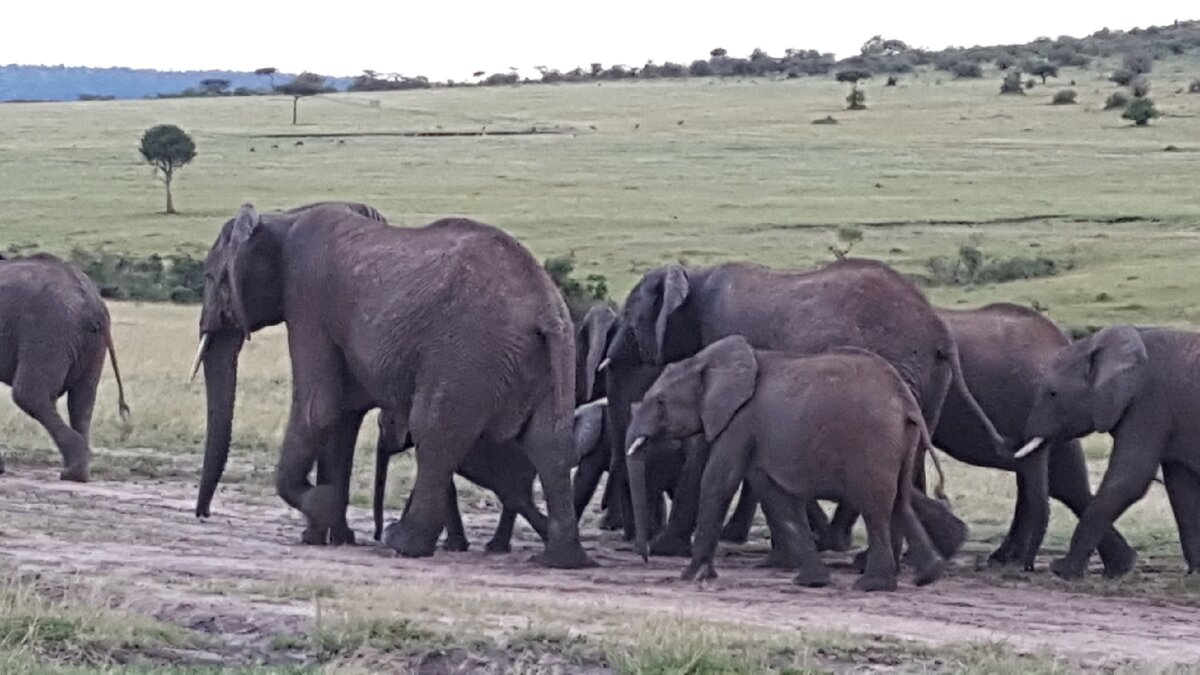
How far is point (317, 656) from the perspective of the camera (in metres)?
9.02

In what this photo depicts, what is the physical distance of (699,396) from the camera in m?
12.8

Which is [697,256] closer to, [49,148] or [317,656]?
[317,656]

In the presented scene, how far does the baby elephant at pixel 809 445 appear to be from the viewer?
1202cm

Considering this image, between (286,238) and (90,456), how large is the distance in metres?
3.59

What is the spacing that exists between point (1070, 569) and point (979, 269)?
29.4m

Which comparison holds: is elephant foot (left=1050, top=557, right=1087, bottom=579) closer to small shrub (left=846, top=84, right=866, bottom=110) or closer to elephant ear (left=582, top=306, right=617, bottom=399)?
elephant ear (left=582, top=306, right=617, bottom=399)

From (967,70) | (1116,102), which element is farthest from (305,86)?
(1116,102)

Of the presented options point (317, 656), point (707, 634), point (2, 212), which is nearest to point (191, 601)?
point (317, 656)

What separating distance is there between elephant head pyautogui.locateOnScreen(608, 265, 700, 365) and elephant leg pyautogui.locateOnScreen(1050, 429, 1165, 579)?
310 centimetres

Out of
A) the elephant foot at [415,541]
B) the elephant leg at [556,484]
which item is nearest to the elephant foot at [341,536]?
the elephant foot at [415,541]

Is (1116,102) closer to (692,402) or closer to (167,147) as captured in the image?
(167,147)

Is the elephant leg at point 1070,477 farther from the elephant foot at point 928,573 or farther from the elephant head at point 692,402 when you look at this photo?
the elephant head at point 692,402

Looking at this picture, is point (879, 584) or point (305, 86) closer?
point (879, 584)

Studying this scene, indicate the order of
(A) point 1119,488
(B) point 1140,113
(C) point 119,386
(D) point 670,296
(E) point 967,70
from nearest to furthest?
1. (A) point 1119,488
2. (D) point 670,296
3. (C) point 119,386
4. (B) point 1140,113
5. (E) point 967,70
